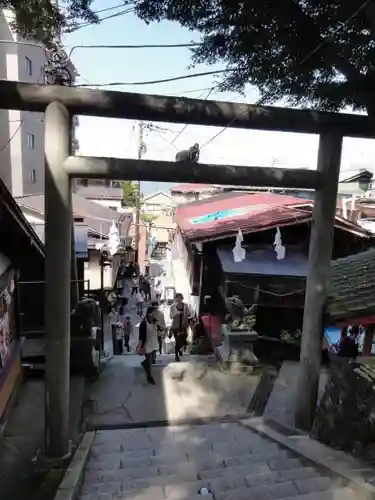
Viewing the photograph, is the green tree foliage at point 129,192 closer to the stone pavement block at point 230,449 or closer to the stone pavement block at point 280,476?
the stone pavement block at point 230,449

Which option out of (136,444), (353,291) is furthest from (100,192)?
(136,444)

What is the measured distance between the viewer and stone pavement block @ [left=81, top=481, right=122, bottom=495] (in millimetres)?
4664

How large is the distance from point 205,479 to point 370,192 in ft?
76.8

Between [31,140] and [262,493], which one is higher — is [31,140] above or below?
above

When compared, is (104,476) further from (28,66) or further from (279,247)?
(28,66)

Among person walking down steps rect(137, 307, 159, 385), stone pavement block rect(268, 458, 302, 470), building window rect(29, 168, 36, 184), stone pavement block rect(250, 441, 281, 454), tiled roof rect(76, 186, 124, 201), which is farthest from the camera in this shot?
tiled roof rect(76, 186, 124, 201)

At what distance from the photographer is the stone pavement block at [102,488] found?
4.66 metres

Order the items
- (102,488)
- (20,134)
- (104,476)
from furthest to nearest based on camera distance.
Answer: (20,134), (104,476), (102,488)

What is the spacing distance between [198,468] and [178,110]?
15.9ft

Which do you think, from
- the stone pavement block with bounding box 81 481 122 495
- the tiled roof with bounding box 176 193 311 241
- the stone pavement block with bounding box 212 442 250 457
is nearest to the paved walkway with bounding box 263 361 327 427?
the stone pavement block with bounding box 212 442 250 457

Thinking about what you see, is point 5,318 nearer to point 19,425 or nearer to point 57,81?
point 19,425

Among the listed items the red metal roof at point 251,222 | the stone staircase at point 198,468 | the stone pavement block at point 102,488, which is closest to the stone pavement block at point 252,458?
the stone staircase at point 198,468

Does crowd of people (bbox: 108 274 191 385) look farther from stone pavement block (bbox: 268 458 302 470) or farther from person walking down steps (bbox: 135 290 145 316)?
stone pavement block (bbox: 268 458 302 470)

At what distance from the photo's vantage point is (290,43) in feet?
15.3
